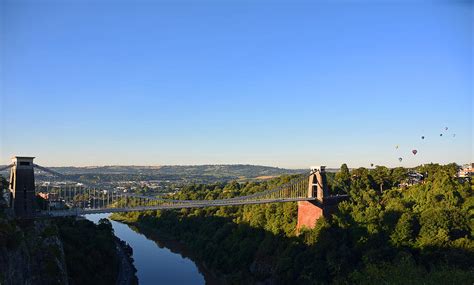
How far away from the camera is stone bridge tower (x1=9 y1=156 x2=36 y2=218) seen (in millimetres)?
14508

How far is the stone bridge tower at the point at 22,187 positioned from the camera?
1451 cm

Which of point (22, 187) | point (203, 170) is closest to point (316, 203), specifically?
point (22, 187)

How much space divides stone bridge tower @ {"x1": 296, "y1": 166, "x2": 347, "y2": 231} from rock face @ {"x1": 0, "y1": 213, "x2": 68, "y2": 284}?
457 inches

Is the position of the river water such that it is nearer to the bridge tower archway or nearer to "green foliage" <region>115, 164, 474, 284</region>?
"green foliage" <region>115, 164, 474, 284</region>

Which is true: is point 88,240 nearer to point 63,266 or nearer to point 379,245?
point 63,266

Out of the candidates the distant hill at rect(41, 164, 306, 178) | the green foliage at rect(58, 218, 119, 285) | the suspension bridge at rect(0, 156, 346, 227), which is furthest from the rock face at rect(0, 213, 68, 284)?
the distant hill at rect(41, 164, 306, 178)

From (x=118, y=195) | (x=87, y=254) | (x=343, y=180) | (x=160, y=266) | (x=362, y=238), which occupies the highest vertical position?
(x=343, y=180)

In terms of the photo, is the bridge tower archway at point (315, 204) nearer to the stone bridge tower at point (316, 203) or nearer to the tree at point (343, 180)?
the stone bridge tower at point (316, 203)

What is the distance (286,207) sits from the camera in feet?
78.4

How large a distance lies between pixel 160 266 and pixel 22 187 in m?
13.4

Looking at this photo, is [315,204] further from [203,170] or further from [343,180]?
[203,170]

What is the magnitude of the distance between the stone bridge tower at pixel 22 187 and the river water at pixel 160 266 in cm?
942

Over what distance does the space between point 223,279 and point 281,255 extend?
12.3 feet

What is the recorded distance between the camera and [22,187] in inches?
577
